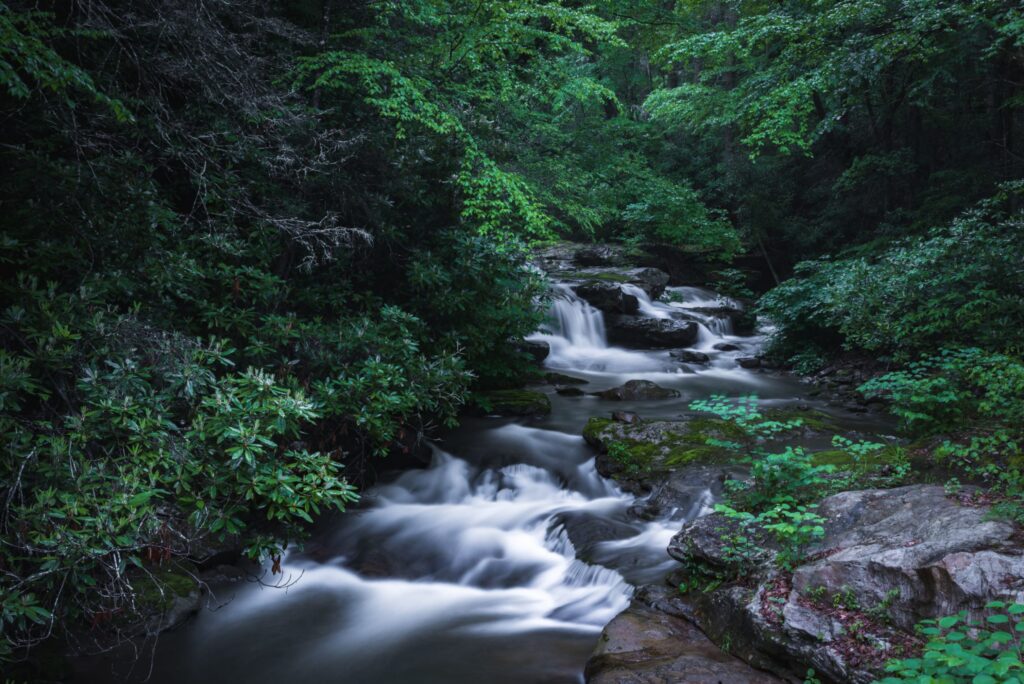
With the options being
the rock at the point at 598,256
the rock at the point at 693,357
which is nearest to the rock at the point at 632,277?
the rock at the point at 598,256

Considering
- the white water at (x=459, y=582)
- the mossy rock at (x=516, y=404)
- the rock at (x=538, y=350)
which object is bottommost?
the white water at (x=459, y=582)

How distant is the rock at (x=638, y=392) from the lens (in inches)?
463

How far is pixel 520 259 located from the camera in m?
10.1

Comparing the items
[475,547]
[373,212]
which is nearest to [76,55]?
[373,212]

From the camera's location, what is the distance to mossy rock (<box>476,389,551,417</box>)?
10.3m

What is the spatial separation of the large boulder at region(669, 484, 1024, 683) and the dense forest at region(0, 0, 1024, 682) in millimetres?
477

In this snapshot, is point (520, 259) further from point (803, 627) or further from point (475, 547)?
point (803, 627)

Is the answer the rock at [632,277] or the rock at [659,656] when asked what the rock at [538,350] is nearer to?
the rock at [632,277]

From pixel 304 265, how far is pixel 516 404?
13.8ft

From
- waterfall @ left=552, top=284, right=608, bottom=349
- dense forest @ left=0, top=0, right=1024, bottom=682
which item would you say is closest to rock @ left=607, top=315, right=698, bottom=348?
waterfall @ left=552, top=284, right=608, bottom=349

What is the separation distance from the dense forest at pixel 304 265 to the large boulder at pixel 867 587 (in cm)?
48

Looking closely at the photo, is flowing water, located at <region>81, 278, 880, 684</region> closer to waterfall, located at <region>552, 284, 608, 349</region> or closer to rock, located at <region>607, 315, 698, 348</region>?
waterfall, located at <region>552, 284, 608, 349</region>

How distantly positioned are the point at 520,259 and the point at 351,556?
5049mm

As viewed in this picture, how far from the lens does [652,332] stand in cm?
1600
